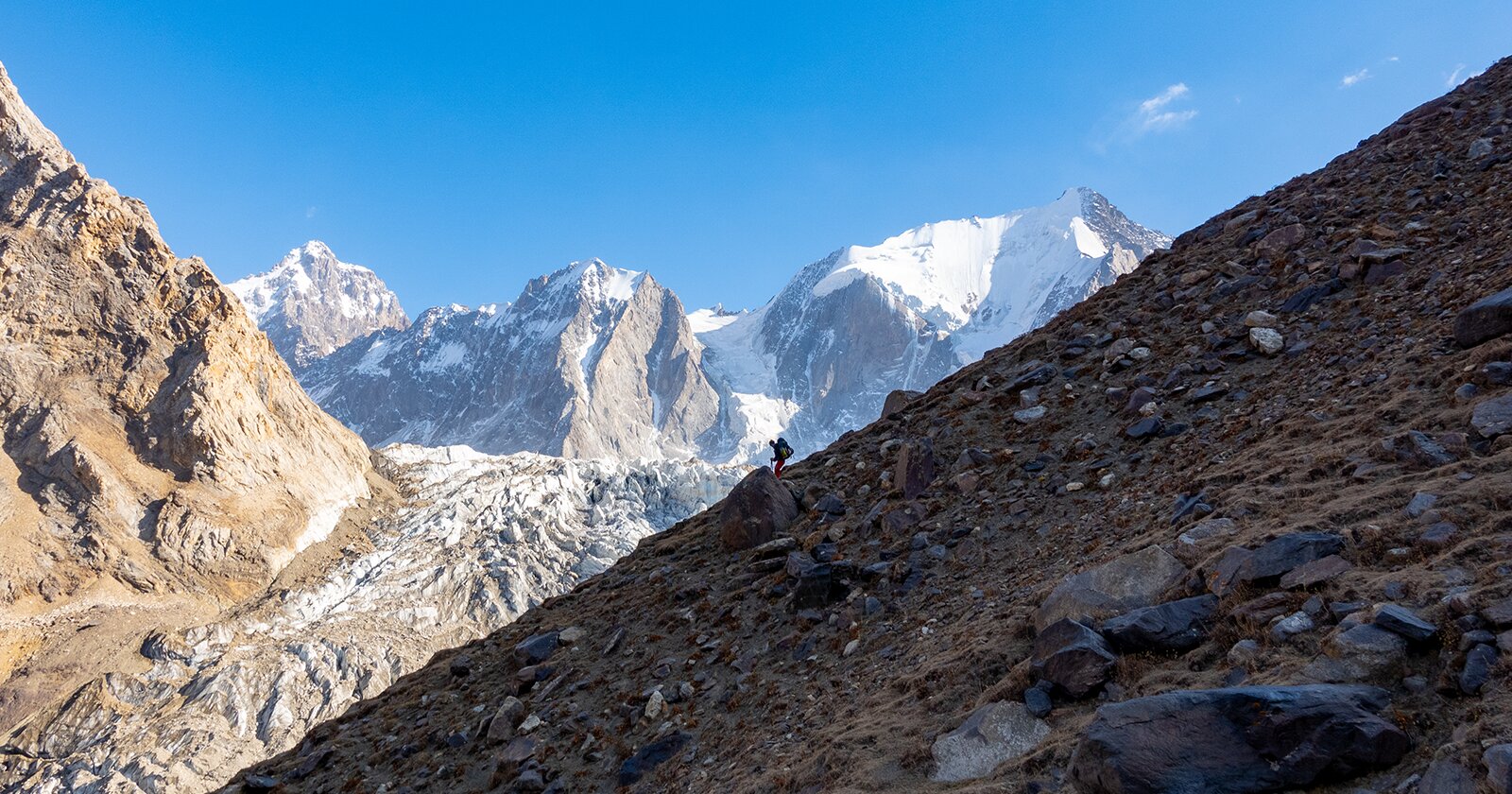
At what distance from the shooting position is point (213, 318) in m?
98.6

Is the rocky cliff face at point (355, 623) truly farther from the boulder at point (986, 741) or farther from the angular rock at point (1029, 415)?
the boulder at point (986, 741)

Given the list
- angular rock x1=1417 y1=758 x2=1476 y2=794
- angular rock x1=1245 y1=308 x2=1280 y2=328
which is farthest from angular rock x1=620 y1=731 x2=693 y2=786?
angular rock x1=1245 y1=308 x2=1280 y2=328

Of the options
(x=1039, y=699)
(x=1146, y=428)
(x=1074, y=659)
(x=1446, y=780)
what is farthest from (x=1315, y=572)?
(x=1146, y=428)

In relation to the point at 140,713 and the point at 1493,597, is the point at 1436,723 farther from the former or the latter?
the point at 140,713

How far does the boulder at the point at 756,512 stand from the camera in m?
19.8

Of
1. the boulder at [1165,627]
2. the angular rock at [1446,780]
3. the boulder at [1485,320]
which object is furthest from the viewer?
the boulder at [1485,320]

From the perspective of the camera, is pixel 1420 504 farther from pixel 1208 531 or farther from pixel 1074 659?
pixel 1074 659

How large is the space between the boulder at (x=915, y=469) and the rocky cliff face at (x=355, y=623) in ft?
228

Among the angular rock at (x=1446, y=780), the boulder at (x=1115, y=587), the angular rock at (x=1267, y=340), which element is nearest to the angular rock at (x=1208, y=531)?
the boulder at (x=1115, y=587)

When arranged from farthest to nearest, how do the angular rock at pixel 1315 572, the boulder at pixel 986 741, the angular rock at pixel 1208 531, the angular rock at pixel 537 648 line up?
the angular rock at pixel 537 648, the angular rock at pixel 1208 531, the boulder at pixel 986 741, the angular rock at pixel 1315 572

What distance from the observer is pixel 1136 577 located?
32.2 feet

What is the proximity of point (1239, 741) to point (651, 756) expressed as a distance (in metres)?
9.62

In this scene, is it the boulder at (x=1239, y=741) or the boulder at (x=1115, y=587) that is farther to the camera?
the boulder at (x=1115, y=587)

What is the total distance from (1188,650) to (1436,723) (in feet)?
8.21
